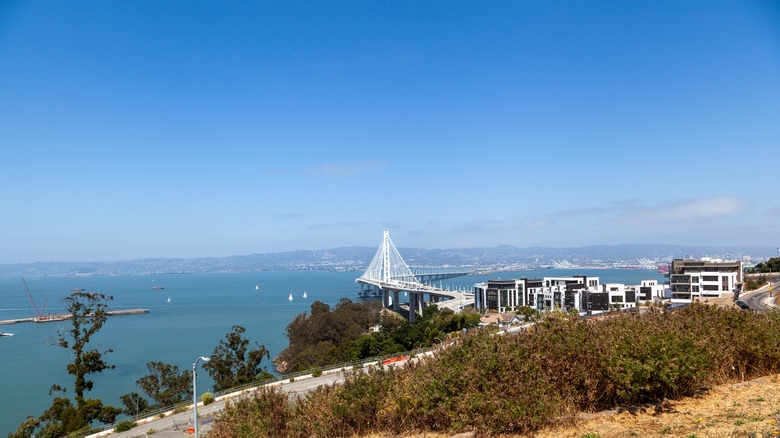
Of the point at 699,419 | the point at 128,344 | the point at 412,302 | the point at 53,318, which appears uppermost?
the point at 699,419

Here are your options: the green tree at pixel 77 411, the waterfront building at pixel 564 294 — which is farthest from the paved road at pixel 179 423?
the waterfront building at pixel 564 294

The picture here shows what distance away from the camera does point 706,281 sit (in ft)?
83.5

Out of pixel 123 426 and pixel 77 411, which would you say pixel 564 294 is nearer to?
pixel 77 411

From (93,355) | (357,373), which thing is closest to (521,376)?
(357,373)

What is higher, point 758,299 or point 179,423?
point 758,299

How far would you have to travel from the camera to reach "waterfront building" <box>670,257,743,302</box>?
989 inches

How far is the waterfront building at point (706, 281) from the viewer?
2512cm

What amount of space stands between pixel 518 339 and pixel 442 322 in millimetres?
17400

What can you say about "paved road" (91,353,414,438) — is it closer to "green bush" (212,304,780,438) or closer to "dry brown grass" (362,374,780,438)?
"green bush" (212,304,780,438)

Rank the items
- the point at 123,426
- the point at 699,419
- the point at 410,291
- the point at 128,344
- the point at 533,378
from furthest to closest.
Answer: the point at 410,291 < the point at 128,344 < the point at 123,426 < the point at 533,378 < the point at 699,419

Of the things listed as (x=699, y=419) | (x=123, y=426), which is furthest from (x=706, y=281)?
(x=123, y=426)

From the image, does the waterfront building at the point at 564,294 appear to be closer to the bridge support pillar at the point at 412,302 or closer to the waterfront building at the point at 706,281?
the waterfront building at the point at 706,281

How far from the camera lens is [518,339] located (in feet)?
16.9

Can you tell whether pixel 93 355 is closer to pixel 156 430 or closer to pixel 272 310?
pixel 156 430
